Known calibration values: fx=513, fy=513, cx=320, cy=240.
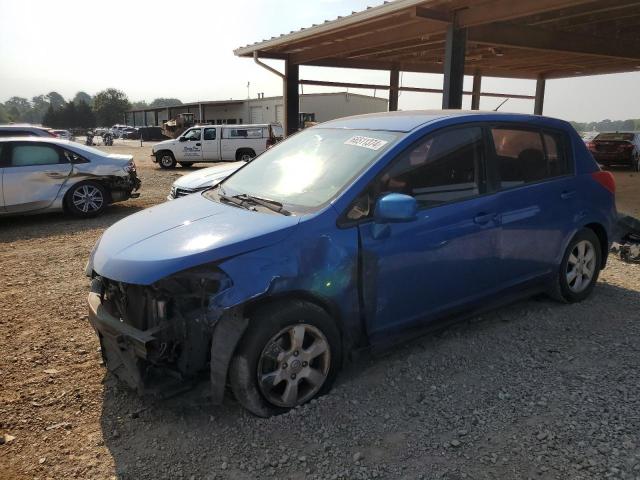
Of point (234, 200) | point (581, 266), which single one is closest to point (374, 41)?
point (581, 266)

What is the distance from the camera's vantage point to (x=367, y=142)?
11.6 feet

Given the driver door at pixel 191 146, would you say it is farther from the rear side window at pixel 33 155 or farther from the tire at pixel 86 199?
the rear side window at pixel 33 155

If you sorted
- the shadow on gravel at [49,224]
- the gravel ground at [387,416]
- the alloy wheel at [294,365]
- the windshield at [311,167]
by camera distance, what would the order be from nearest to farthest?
the gravel ground at [387,416] → the alloy wheel at [294,365] → the windshield at [311,167] → the shadow on gravel at [49,224]

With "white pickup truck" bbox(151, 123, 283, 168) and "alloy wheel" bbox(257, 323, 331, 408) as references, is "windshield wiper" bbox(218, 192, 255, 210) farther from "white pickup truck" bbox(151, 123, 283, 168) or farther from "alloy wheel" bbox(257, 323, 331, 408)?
"white pickup truck" bbox(151, 123, 283, 168)

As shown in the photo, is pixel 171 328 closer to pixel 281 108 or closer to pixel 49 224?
pixel 49 224

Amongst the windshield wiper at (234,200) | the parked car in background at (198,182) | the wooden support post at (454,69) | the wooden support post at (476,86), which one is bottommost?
the parked car in background at (198,182)

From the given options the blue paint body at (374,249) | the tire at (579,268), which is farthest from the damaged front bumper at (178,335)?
the tire at (579,268)

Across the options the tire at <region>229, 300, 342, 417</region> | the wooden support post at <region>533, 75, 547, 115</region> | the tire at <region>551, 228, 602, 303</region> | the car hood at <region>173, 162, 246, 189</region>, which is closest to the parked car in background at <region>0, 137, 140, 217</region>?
the car hood at <region>173, 162, 246, 189</region>

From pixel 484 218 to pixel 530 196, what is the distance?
62 centimetres

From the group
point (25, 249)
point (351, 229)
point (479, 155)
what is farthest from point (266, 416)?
point (25, 249)

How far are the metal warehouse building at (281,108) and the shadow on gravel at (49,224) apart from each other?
33186mm

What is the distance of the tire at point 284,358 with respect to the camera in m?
2.77

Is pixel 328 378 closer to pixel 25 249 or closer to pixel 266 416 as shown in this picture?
pixel 266 416

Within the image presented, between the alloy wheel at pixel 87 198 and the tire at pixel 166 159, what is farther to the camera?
the tire at pixel 166 159
